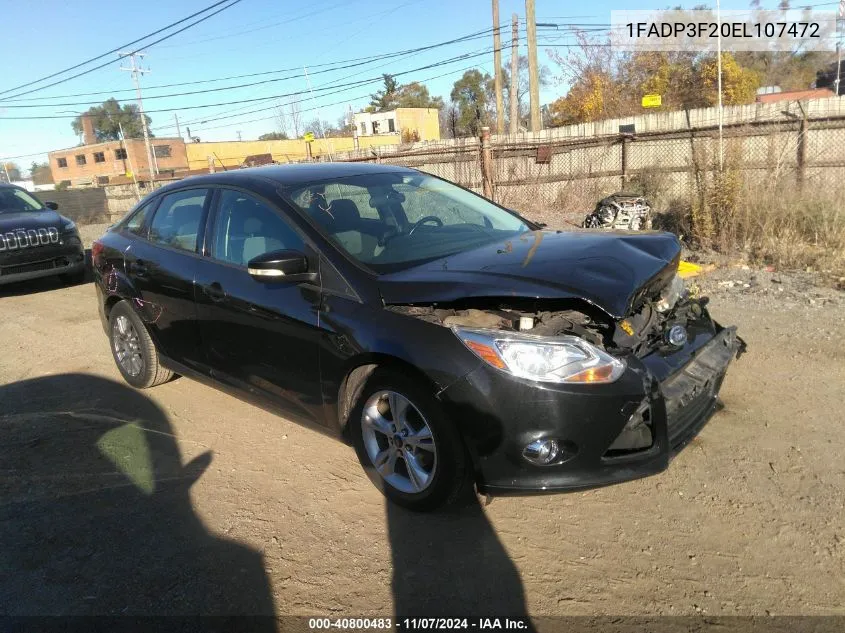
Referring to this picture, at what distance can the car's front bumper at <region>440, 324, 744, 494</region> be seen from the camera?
2.52 meters

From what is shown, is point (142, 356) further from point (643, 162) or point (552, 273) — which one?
point (643, 162)

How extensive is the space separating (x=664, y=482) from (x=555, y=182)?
1196 centimetres

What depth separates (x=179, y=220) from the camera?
4223 mm

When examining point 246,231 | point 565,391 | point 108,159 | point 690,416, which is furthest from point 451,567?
point 108,159

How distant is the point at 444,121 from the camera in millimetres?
67812

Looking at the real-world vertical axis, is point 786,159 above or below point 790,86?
below

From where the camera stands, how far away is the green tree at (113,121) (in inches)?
3022

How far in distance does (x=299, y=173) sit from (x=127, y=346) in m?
2.25

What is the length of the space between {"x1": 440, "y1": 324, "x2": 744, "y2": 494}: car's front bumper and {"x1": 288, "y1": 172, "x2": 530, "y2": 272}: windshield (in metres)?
0.93

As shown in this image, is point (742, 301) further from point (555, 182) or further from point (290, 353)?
point (555, 182)

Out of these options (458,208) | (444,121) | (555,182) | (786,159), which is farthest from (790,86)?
(458,208)

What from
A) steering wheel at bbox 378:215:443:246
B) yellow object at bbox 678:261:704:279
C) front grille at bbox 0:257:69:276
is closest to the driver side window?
steering wheel at bbox 378:215:443:246

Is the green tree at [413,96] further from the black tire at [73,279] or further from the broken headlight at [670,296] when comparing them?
the broken headlight at [670,296]

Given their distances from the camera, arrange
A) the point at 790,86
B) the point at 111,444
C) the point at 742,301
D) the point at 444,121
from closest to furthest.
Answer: the point at 111,444
the point at 742,301
the point at 790,86
the point at 444,121
